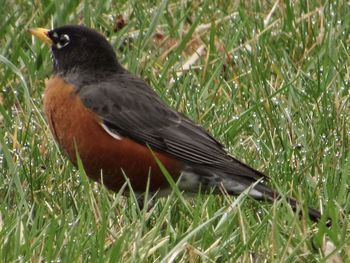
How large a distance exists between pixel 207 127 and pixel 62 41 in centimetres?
75

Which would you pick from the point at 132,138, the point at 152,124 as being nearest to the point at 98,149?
the point at 132,138

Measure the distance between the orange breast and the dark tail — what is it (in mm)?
422

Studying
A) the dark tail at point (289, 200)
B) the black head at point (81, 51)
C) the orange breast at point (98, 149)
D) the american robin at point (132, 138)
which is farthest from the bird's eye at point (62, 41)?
the dark tail at point (289, 200)

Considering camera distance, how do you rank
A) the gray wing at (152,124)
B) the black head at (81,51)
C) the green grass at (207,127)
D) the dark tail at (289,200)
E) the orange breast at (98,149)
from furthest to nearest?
the black head at (81,51) < the gray wing at (152,124) < the orange breast at (98,149) < the dark tail at (289,200) < the green grass at (207,127)

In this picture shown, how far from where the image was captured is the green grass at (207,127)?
3734mm

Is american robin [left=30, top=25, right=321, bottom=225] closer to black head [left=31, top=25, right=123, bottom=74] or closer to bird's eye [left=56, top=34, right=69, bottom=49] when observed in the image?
black head [left=31, top=25, right=123, bottom=74]

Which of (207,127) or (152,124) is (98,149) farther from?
(207,127)

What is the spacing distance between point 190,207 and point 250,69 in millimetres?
1657

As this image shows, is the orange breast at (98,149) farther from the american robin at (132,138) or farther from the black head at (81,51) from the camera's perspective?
the black head at (81,51)

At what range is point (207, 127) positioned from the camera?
5.28 metres

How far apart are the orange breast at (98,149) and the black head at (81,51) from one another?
423 millimetres

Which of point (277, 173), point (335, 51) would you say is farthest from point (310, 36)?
point (277, 173)

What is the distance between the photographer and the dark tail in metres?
4.07

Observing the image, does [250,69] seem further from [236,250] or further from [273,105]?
[236,250]
